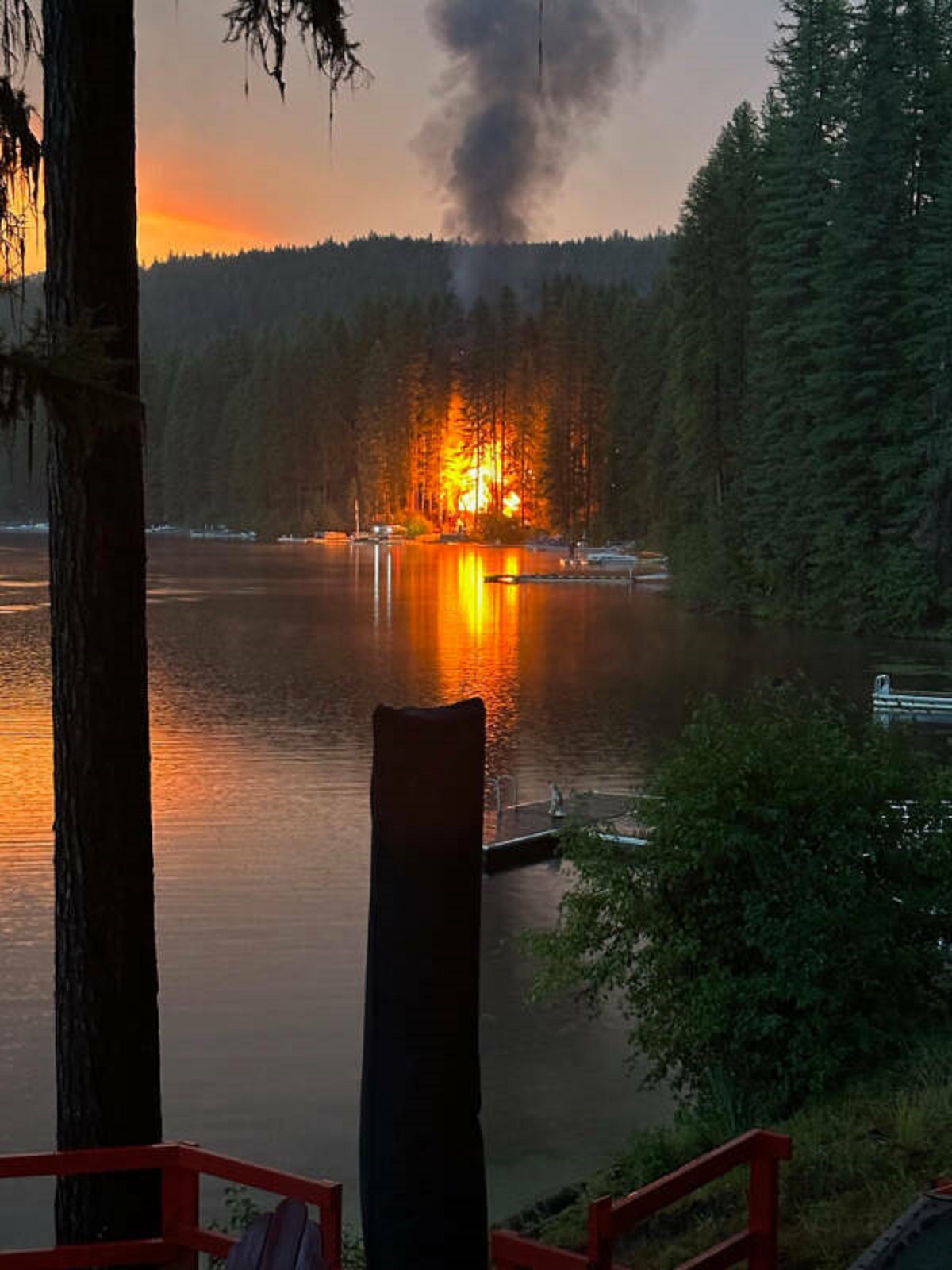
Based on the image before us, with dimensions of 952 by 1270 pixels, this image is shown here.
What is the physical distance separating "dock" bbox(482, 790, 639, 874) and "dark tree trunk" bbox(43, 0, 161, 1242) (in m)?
12.9

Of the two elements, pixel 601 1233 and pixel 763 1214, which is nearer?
pixel 601 1233

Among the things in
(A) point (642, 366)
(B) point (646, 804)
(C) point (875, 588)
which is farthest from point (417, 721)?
(A) point (642, 366)

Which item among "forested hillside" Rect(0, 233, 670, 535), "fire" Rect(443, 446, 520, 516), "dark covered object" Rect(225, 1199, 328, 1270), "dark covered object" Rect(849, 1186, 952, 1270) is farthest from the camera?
"fire" Rect(443, 446, 520, 516)

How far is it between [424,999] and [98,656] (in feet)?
6.79

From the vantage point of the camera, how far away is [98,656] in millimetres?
5117

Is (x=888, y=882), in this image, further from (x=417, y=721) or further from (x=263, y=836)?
(x=263, y=836)

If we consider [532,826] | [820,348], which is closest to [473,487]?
[820,348]

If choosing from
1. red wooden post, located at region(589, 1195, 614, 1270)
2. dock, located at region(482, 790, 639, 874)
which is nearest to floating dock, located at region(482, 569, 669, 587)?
dock, located at region(482, 790, 639, 874)

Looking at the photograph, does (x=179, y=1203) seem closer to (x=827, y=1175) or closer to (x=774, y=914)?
(x=827, y=1175)

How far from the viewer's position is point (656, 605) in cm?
6253

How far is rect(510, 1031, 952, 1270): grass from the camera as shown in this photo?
673cm

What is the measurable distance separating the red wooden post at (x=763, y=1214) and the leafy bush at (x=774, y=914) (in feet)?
15.2

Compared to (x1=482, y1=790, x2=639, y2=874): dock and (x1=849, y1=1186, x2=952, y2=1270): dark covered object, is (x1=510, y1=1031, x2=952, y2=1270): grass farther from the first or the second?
(x1=482, y1=790, x2=639, y2=874): dock

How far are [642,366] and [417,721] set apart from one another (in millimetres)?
99260
